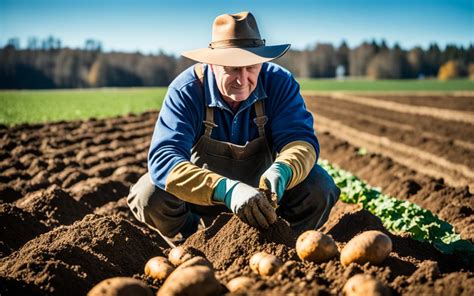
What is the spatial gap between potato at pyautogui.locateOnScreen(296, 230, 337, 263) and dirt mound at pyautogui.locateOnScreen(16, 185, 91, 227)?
265 cm

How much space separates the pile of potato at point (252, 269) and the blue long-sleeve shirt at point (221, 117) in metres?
0.85

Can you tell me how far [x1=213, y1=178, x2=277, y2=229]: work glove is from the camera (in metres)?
3.04

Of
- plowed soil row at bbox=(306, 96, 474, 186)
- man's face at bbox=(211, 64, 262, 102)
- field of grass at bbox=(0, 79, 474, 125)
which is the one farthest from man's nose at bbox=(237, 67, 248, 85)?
field of grass at bbox=(0, 79, 474, 125)

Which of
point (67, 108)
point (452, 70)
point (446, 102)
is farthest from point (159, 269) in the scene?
point (452, 70)

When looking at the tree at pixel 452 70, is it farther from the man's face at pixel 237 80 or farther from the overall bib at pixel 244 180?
the man's face at pixel 237 80

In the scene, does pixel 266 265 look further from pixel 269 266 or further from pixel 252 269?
pixel 252 269

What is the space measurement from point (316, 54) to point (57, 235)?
12025 cm

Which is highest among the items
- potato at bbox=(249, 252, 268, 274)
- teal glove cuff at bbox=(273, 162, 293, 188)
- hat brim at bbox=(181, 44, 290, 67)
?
hat brim at bbox=(181, 44, 290, 67)

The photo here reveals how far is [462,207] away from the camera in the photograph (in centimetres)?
502

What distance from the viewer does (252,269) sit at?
2.69 meters

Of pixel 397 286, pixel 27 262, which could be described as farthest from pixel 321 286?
pixel 27 262

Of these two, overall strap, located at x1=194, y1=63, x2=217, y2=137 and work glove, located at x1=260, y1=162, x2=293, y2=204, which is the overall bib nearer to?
overall strap, located at x1=194, y1=63, x2=217, y2=137

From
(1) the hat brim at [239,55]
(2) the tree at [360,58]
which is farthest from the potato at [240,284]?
(2) the tree at [360,58]

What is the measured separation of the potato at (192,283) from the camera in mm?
2168
